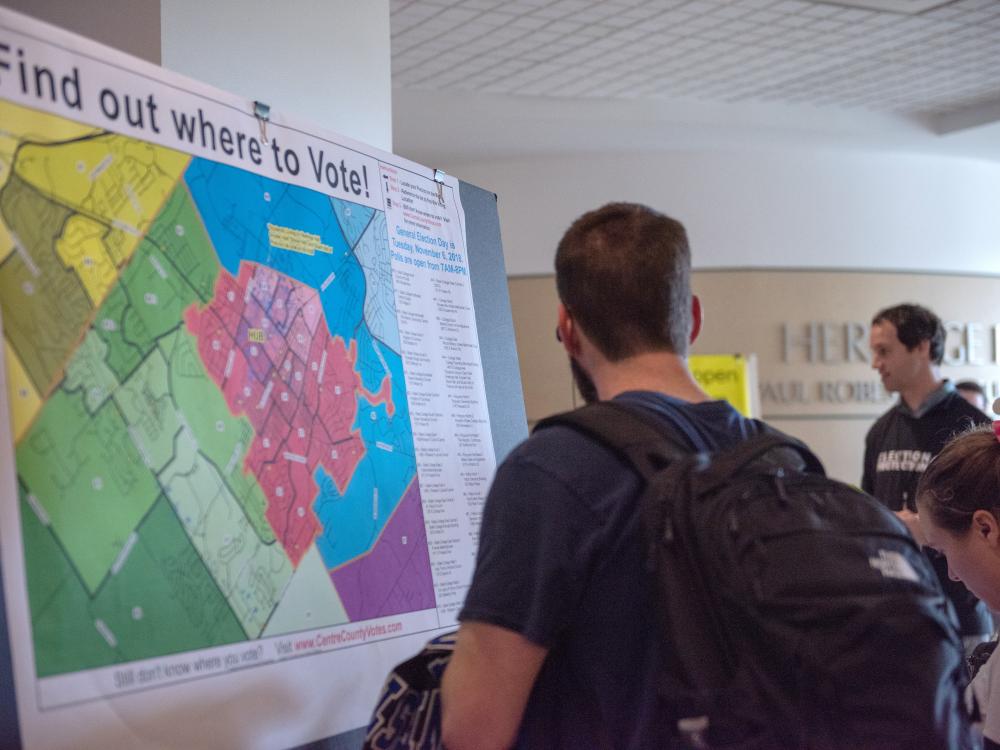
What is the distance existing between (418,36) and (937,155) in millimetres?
4015

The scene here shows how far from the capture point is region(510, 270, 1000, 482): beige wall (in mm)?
7098

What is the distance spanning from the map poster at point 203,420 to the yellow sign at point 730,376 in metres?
4.92

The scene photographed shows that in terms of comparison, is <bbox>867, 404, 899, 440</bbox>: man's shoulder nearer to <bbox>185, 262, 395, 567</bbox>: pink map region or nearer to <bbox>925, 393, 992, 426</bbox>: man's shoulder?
<bbox>925, 393, 992, 426</bbox>: man's shoulder

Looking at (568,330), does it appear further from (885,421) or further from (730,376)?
(730,376)

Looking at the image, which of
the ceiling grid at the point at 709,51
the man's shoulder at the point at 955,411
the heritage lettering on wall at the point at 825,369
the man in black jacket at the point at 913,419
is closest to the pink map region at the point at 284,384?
the man in black jacket at the point at 913,419

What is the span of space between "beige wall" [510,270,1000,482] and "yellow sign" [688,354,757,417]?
201mm

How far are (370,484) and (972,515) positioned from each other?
119cm

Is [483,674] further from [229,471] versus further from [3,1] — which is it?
[3,1]

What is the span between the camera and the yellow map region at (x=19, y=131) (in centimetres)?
139

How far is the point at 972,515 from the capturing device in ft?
7.09

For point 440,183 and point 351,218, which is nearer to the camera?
point 351,218

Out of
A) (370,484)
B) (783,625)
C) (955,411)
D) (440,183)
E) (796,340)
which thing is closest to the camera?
(783,625)

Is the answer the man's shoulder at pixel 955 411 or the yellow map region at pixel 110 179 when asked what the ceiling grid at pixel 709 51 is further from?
the yellow map region at pixel 110 179

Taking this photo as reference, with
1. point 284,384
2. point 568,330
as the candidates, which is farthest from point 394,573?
point 568,330
